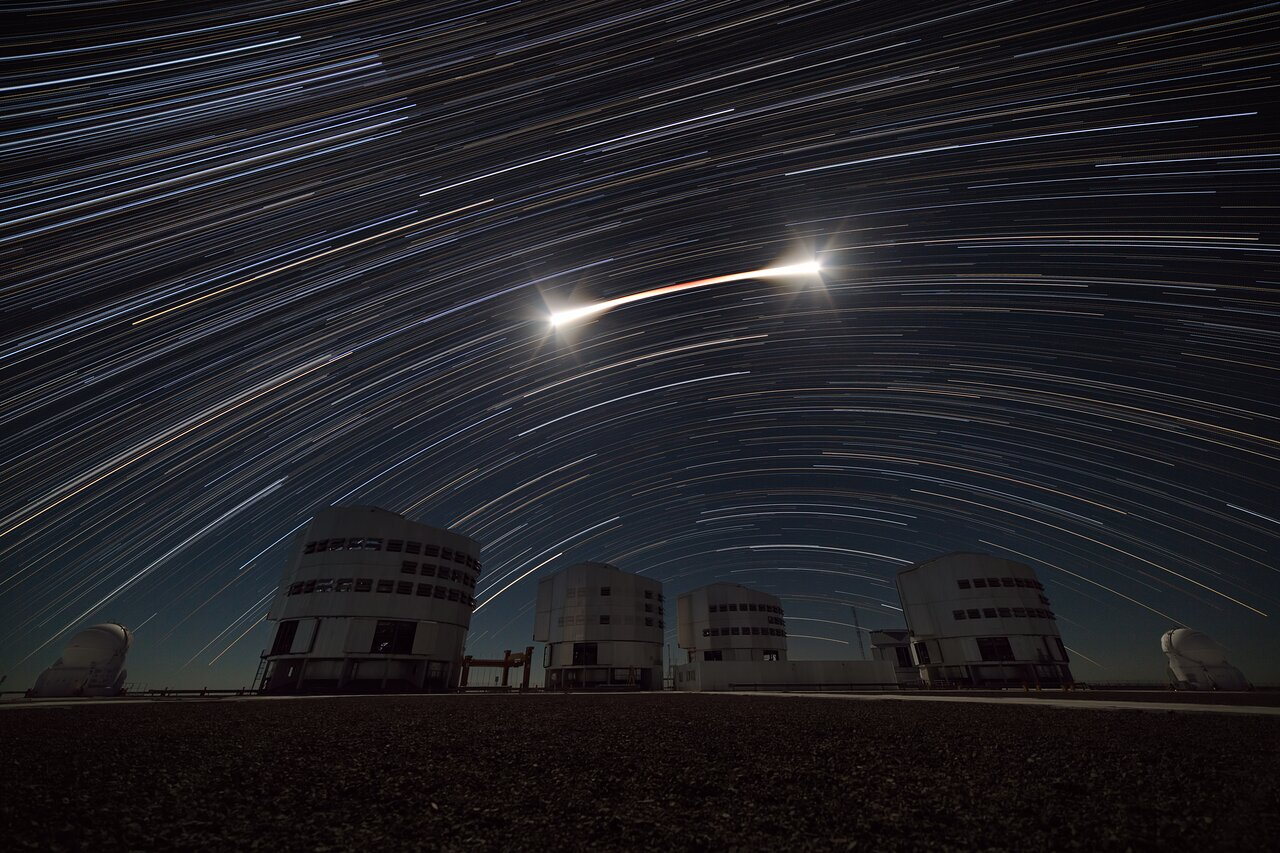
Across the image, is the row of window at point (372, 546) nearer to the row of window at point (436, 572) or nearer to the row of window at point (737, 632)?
the row of window at point (436, 572)

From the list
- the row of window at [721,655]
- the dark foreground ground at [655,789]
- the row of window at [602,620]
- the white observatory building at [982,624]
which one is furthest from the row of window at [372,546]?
the white observatory building at [982,624]

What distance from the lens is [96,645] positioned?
40344 millimetres

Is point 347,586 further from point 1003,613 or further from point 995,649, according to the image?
point 1003,613

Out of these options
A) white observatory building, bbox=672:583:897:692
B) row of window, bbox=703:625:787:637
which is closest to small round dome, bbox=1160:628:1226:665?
white observatory building, bbox=672:583:897:692

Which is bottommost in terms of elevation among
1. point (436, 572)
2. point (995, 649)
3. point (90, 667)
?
point (90, 667)

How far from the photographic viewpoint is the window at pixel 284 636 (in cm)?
3938

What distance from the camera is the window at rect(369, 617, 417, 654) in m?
40.4

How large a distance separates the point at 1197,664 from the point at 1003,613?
1472 cm

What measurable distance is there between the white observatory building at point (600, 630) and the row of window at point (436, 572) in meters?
15.9

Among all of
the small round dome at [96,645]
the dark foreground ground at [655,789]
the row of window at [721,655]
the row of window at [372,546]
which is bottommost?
the dark foreground ground at [655,789]

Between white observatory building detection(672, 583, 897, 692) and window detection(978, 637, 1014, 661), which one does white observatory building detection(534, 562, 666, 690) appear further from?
window detection(978, 637, 1014, 661)

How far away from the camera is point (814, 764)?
788 cm

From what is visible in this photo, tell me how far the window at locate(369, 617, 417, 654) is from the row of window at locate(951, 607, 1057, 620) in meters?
63.4

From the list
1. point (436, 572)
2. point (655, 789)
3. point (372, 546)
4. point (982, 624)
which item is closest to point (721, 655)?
point (982, 624)
